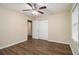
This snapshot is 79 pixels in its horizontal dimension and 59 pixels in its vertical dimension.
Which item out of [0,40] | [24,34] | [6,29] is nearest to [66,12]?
[24,34]

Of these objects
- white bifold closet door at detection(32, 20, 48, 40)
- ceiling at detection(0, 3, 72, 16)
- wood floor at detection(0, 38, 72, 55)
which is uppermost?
ceiling at detection(0, 3, 72, 16)

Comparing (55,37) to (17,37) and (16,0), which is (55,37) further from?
(16,0)

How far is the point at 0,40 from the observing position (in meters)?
2.92

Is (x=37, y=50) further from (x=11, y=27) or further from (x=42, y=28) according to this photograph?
(x=11, y=27)

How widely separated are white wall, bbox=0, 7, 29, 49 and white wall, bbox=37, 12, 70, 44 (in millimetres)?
770

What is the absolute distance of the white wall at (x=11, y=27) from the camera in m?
2.98

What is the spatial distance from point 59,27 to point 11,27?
1.98 meters

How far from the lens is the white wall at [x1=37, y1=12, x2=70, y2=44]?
114 inches

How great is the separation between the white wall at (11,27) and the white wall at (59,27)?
2.53 ft

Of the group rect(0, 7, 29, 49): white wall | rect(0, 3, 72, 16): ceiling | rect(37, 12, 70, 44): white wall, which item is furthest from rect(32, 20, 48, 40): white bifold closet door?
rect(0, 7, 29, 49): white wall

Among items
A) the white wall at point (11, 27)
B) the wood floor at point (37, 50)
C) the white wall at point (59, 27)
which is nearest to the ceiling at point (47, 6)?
the white wall at point (59, 27)

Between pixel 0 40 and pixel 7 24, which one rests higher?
pixel 7 24

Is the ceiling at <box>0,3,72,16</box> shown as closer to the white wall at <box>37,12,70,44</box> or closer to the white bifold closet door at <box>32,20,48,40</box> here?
the white wall at <box>37,12,70,44</box>

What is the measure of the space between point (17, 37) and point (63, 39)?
1885mm
